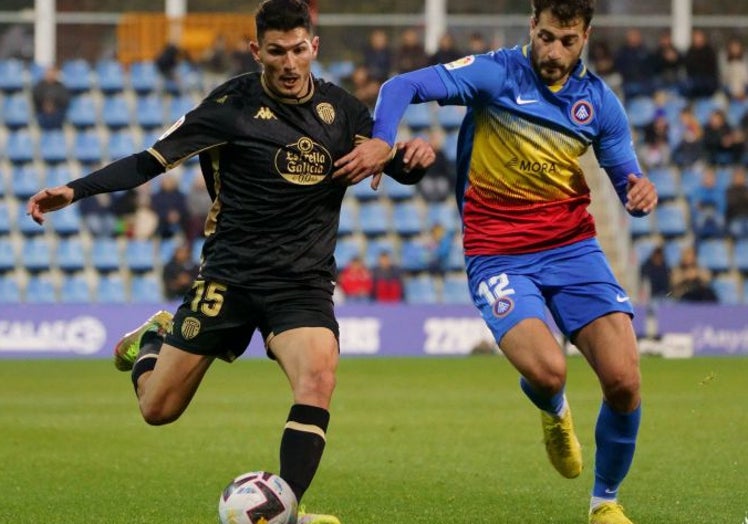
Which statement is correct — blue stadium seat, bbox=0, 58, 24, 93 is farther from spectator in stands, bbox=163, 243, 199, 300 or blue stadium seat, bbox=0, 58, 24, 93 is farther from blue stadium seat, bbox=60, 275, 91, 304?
spectator in stands, bbox=163, 243, 199, 300

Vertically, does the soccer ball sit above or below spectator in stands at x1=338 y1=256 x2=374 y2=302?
above

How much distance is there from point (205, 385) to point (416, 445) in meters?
6.52

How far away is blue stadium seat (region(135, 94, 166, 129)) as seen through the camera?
84.6 ft

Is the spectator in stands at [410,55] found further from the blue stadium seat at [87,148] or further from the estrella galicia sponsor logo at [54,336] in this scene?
the estrella galicia sponsor logo at [54,336]

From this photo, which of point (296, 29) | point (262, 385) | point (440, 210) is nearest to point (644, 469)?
point (296, 29)

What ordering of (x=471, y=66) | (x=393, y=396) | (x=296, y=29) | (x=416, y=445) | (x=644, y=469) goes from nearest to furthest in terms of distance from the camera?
(x=296, y=29)
(x=471, y=66)
(x=644, y=469)
(x=416, y=445)
(x=393, y=396)

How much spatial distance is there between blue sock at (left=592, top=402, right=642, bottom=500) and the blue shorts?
0.48 meters

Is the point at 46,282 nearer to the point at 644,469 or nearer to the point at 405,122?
the point at 405,122

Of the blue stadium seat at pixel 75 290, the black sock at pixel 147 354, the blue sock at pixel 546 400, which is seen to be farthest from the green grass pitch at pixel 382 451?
the blue stadium seat at pixel 75 290

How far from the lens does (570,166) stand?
7.63 metres

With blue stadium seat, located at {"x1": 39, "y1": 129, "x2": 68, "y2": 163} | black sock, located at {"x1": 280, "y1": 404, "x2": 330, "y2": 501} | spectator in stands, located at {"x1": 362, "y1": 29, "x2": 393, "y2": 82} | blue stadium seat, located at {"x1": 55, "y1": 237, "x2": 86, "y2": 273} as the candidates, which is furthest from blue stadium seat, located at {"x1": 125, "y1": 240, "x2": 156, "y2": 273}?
black sock, located at {"x1": 280, "y1": 404, "x2": 330, "y2": 501}

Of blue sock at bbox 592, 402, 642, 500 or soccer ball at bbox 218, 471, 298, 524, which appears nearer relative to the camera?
soccer ball at bbox 218, 471, 298, 524

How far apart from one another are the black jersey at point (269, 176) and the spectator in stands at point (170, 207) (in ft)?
53.6

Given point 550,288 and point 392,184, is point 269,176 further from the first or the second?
point 392,184
